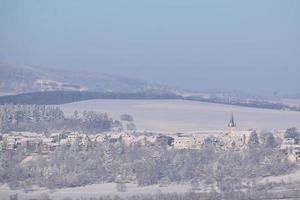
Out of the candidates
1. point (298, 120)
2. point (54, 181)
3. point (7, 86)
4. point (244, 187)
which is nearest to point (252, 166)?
point (244, 187)

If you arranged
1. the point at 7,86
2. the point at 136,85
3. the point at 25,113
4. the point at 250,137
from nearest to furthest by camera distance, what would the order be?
the point at 250,137 → the point at 25,113 → the point at 7,86 → the point at 136,85

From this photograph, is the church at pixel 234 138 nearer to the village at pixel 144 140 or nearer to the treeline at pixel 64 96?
the village at pixel 144 140

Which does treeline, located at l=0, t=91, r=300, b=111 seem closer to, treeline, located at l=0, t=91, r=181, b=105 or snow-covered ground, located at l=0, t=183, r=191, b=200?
treeline, located at l=0, t=91, r=181, b=105

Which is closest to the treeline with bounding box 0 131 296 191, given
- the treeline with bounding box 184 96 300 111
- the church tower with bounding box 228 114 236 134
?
the church tower with bounding box 228 114 236 134

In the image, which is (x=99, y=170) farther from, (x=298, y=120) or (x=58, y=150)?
(x=298, y=120)

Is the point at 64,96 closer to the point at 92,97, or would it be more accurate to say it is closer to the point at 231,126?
the point at 92,97

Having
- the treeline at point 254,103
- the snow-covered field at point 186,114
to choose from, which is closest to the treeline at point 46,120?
the snow-covered field at point 186,114

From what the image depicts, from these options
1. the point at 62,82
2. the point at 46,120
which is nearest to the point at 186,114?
the point at 46,120
